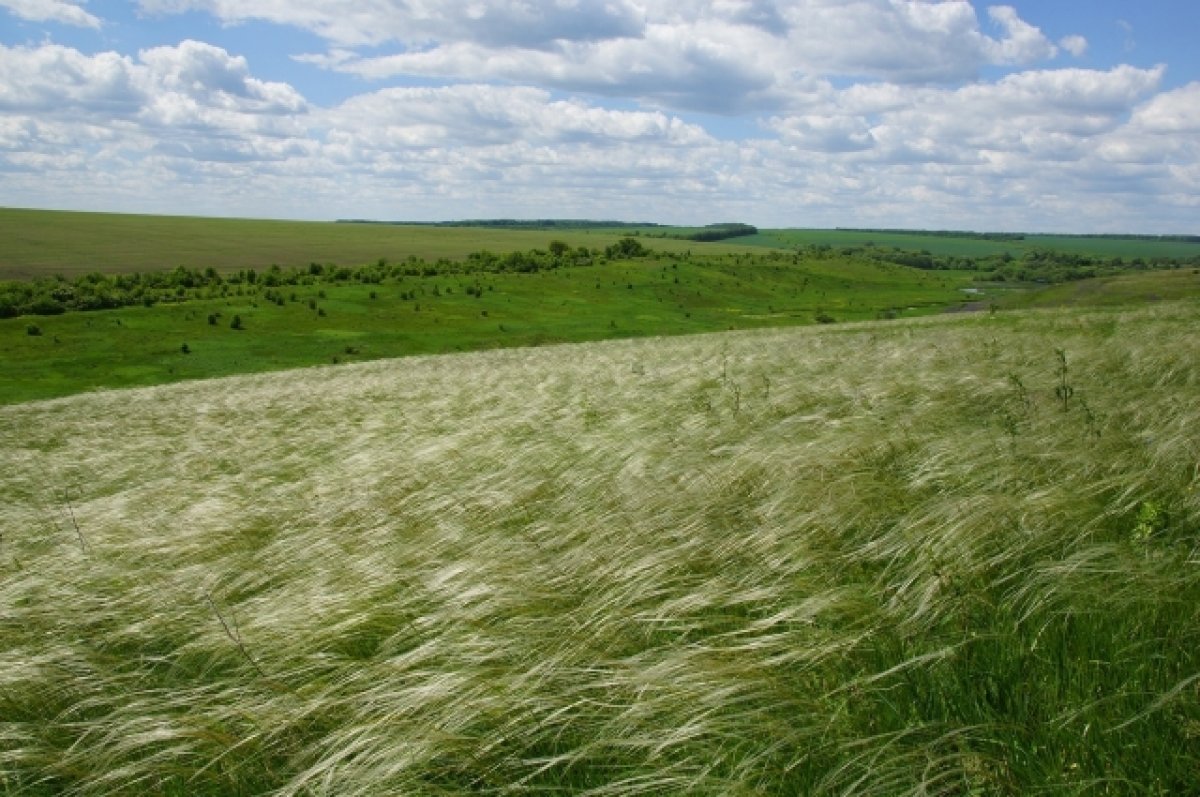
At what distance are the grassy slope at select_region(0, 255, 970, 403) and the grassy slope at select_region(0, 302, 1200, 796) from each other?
63916 mm

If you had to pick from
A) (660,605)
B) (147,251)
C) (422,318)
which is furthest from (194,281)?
(660,605)

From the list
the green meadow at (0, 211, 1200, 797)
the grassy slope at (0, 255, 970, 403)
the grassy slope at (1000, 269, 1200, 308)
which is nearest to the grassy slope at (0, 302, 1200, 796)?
the green meadow at (0, 211, 1200, 797)

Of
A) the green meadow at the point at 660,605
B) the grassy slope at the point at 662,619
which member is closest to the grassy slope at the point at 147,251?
the green meadow at the point at 660,605

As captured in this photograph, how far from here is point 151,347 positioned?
74500 mm

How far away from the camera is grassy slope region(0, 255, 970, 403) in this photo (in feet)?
228

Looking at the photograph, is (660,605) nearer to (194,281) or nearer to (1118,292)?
(1118,292)

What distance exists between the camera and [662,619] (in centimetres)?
319

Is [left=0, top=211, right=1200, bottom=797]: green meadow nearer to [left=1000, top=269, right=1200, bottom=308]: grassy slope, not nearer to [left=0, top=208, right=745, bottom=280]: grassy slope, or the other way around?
[left=1000, top=269, right=1200, bottom=308]: grassy slope

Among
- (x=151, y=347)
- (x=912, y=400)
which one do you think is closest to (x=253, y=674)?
(x=912, y=400)

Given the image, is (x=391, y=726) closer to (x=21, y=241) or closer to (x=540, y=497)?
(x=540, y=497)

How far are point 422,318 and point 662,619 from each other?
94.9m

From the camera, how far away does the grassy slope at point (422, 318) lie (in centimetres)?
6956

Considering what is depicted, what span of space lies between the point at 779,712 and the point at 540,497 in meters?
2.98

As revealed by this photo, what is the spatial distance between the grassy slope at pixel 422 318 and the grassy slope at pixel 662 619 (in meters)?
63.9
